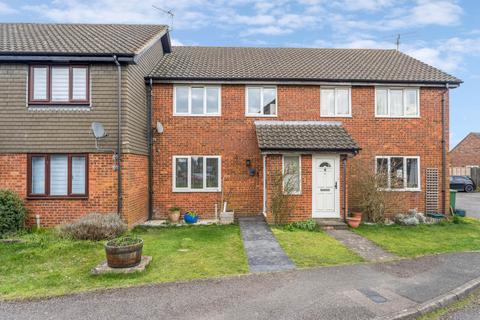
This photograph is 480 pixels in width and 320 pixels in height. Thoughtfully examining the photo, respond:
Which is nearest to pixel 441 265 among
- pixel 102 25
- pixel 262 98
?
pixel 262 98

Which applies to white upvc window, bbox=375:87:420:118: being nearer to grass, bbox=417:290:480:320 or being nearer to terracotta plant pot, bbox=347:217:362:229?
terracotta plant pot, bbox=347:217:362:229

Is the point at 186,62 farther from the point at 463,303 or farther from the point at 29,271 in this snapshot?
the point at 463,303

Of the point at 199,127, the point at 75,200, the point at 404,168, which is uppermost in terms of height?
the point at 199,127

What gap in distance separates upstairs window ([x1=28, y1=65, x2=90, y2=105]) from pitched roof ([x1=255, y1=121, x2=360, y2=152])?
607cm

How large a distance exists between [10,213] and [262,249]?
286 inches

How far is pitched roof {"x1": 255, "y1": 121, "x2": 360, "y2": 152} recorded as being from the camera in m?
10.1

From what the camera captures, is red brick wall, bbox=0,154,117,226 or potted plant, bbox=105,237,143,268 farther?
red brick wall, bbox=0,154,117,226

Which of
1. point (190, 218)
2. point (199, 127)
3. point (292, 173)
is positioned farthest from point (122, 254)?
point (199, 127)

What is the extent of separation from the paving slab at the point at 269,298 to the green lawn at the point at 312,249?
0.52 metres

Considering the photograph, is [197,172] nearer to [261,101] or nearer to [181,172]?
[181,172]

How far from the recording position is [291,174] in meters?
10.3

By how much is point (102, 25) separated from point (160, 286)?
12.2 metres

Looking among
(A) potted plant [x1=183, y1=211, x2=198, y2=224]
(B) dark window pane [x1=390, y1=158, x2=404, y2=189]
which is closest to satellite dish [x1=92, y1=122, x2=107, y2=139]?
(A) potted plant [x1=183, y1=211, x2=198, y2=224]

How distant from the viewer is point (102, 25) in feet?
42.4
